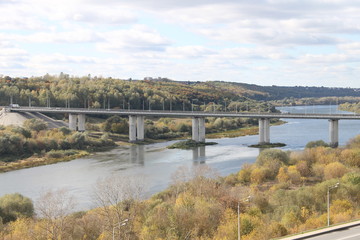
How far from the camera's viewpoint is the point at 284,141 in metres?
83.2

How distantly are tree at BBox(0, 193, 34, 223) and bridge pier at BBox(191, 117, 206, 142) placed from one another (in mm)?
54799

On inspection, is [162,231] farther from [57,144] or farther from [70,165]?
[57,144]

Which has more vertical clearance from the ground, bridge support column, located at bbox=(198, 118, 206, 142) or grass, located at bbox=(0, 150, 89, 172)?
bridge support column, located at bbox=(198, 118, 206, 142)

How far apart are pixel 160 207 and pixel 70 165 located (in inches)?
1437

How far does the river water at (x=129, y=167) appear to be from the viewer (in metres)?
46.7

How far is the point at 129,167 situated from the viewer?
5947 cm

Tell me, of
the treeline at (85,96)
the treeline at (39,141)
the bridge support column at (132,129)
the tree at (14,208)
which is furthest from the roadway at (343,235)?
the treeline at (85,96)

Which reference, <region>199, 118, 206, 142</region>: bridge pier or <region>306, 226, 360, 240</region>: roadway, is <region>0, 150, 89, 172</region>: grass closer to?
<region>199, 118, 206, 142</region>: bridge pier

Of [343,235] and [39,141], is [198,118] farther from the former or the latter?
[343,235]

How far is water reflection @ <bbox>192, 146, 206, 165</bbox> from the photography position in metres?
63.2

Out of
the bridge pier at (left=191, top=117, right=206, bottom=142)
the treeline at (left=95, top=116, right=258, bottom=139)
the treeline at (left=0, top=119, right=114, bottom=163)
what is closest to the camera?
the treeline at (left=0, top=119, right=114, bottom=163)

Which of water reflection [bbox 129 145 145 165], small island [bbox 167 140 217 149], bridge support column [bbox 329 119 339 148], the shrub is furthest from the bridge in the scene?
the shrub

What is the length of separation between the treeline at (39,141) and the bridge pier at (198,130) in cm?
1527

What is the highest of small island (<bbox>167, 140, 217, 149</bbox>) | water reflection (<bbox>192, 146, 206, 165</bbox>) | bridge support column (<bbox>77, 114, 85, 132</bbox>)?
bridge support column (<bbox>77, 114, 85, 132</bbox>)
